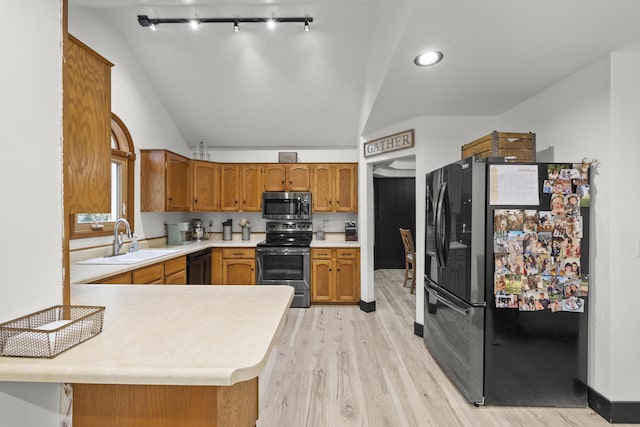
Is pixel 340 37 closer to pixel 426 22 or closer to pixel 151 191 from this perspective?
pixel 426 22

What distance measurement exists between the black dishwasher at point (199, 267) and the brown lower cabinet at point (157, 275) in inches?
4.8

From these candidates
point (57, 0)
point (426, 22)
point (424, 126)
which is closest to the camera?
point (57, 0)

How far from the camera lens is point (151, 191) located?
3.79 metres

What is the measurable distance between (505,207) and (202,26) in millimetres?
3557

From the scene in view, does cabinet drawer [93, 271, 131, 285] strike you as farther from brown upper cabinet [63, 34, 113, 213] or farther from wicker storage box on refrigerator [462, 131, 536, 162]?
wicker storage box on refrigerator [462, 131, 536, 162]

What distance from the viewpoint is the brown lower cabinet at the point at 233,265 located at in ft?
14.3

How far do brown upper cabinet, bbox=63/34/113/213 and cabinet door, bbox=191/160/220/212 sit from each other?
316 centimetres

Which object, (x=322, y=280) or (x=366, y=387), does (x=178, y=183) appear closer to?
(x=322, y=280)

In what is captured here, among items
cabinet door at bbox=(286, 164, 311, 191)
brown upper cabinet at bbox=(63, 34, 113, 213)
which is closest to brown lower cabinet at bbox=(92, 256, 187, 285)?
brown upper cabinet at bbox=(63, 34, 113, 213)

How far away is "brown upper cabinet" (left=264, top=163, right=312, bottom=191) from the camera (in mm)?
4676

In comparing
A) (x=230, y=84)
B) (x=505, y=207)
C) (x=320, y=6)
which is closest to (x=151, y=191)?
(x=230, y=84)

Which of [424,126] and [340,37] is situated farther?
[340,37]

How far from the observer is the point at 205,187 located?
15.2 ft

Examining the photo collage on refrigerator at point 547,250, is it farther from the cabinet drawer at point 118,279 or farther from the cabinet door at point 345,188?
the cabinet drawer at point 118,279
